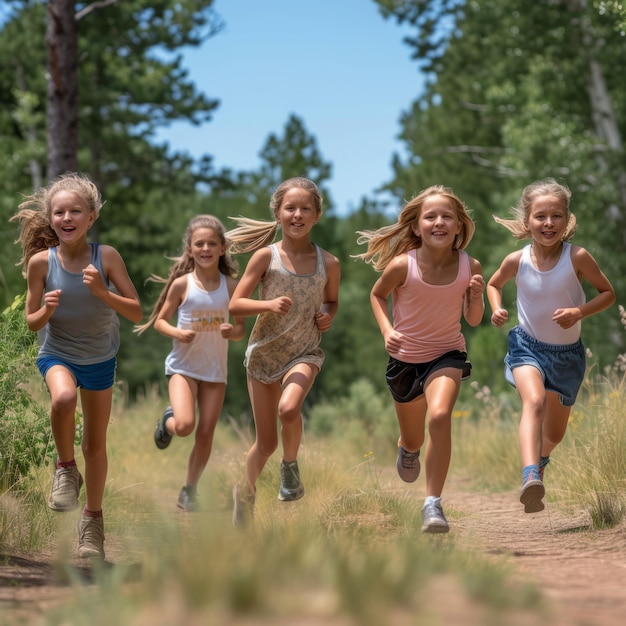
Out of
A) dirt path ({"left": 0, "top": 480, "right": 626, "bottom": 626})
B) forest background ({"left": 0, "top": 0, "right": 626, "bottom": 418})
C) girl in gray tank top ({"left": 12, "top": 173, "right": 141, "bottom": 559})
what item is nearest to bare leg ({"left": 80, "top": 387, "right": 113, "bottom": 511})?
girl in gray tank top ({"left": 12, "top": 173, "right": 141, "bottom": 559})

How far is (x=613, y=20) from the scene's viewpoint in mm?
16125

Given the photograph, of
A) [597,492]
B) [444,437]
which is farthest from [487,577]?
[597,492]

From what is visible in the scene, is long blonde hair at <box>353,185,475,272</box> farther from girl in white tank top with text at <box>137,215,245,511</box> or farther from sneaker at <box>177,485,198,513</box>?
sneaker at <box>177,485,198,513</box>

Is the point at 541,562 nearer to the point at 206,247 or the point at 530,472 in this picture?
the point at 530,472

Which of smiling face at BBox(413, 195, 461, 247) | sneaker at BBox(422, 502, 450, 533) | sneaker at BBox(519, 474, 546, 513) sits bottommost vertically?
sneaker at BBox(422, 502, 450, 533)

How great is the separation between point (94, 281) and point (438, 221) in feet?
6.70

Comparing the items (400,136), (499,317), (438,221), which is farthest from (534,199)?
(400,136)

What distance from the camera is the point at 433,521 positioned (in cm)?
548

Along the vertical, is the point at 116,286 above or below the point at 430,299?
above

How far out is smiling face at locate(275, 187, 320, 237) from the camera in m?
6.66

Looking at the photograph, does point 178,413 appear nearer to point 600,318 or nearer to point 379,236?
point 379,236

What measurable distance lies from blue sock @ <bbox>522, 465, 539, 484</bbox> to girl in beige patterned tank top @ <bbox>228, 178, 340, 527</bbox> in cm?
147

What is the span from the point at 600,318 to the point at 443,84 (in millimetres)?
10958

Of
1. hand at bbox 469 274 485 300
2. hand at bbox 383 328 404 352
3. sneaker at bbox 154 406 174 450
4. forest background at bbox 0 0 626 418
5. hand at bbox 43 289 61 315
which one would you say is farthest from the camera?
Answer: forest background at bbox 0 0 626 418
